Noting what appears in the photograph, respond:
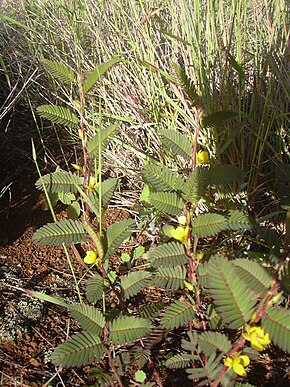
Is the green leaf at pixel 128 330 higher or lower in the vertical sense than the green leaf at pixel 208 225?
lower

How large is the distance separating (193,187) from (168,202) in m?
0.09

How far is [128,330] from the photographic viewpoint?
0.89 meters

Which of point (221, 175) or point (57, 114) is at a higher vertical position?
point (57, 114)

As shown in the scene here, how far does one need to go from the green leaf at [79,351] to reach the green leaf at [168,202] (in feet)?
1.04

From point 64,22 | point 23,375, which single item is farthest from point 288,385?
point 64,22

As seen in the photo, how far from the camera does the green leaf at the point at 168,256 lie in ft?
3.16

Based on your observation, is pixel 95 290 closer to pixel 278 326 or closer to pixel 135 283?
pixel 135 283

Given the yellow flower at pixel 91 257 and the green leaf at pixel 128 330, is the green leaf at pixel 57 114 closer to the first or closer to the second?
the yellow flower at pixel 91 257

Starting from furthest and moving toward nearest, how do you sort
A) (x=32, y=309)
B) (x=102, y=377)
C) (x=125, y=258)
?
(x=125, y=258) < (x=32, y=309) < (x=102, y=377)

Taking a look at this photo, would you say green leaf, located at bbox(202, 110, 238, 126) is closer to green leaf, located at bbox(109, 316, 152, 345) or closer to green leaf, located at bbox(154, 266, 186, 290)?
green leaf, located at bbox(154, 266, 186, 290)

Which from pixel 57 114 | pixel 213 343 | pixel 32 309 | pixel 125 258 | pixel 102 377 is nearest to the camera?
pixel 213 343

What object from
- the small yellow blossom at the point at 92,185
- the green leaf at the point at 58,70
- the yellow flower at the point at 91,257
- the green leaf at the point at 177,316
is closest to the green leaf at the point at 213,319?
the green leaf at the point at 177,316

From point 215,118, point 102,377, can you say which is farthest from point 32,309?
point 215,118

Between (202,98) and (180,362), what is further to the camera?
(202,98)
